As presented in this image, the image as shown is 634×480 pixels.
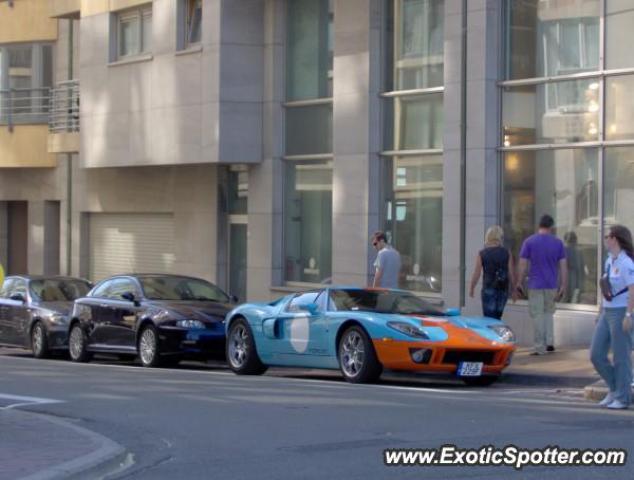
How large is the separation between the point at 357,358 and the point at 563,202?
5.47 metres

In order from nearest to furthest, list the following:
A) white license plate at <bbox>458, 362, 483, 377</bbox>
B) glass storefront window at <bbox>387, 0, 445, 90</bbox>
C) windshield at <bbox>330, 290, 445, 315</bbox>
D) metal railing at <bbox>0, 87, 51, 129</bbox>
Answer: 1. white license plate at <bbox>458, 362, 483, 377</bbox>
2. windshield at <bbox>330, 290, 445, 315</bbox>
3. glass storefront window at <bbox>387, 0, 445, 90</bbox>
4. metal railing at <bbox>0, 87, 51, 129</bbox>

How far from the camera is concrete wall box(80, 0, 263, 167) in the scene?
24531mm

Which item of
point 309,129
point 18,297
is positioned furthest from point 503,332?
point 18,297

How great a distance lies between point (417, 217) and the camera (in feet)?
71.4

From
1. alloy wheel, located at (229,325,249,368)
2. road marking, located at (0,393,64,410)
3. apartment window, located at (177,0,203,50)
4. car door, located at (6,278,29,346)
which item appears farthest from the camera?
apartment window, located at (177,0,203,50)

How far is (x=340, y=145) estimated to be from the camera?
22.8 metres

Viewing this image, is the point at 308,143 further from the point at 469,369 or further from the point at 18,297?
the point at 469,369

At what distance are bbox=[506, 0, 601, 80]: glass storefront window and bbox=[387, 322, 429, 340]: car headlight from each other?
5.95 m

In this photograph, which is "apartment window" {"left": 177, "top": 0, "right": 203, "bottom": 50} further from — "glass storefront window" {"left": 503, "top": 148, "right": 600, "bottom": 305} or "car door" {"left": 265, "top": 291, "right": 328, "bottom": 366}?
"car door" {"left": 265, "top": 291, "right": 328, "bottom": 366}

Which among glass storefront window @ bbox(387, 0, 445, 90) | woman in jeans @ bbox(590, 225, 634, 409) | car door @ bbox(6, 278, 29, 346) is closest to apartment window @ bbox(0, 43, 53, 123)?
car door @ bbox(6, 278, 29, 346)

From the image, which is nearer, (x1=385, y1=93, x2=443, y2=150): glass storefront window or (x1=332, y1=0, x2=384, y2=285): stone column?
(x1=385, y1=93, x2=443, y2=150): glass storefront window

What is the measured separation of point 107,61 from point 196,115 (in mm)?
4071

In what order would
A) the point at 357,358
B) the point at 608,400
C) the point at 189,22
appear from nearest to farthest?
the point at 608,400, the point at 357,358, the point at 189,22

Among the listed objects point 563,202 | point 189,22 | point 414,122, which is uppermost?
point 189,22
